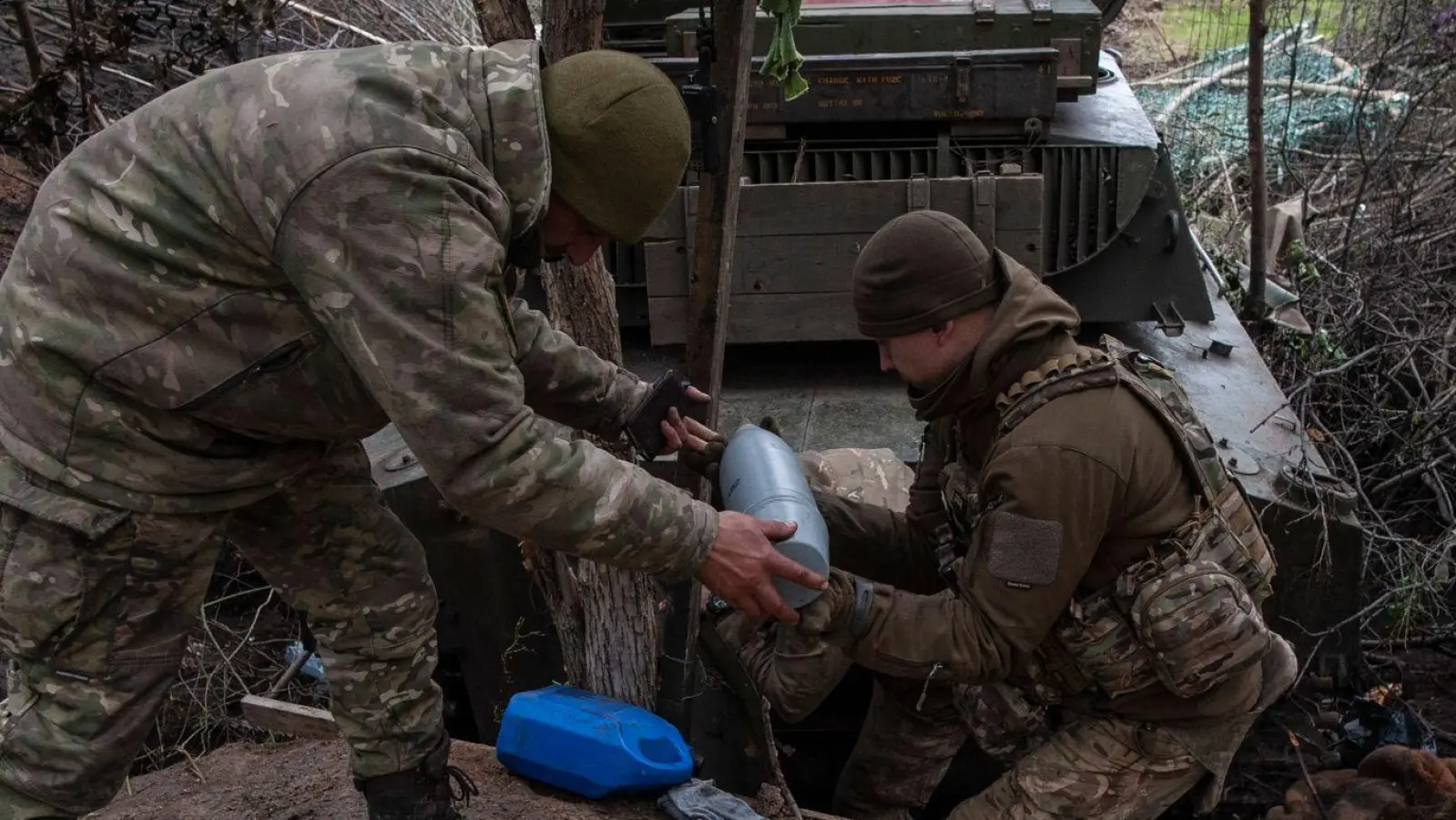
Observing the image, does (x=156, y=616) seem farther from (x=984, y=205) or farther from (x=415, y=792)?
(x=984, y=205)

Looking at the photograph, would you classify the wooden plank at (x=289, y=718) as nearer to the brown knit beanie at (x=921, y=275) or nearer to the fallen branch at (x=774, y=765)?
the fallen branch at (x=774, y=765)

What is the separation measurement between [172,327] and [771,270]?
260 cm

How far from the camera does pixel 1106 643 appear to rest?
307cm

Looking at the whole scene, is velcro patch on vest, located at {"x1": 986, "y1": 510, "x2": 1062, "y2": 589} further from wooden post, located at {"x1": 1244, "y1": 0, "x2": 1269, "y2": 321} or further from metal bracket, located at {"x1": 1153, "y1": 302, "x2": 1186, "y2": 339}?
wooden post, located at {"x1": 1244, "y1": 0, "x2": 1269, "y2": 321}

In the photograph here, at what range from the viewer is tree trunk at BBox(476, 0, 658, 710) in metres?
3.35

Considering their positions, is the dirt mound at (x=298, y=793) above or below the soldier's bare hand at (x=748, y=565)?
below

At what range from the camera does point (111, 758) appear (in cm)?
280

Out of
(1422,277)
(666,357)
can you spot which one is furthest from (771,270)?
(1422,277)

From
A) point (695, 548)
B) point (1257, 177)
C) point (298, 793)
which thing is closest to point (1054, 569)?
point (695, 548)

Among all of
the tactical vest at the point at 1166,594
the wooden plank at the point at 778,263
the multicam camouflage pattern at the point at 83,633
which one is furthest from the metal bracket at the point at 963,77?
the multicam camouflage pattern at the point at 83,633

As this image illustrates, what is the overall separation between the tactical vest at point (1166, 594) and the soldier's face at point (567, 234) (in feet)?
3.12

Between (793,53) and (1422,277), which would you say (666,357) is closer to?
(793,53)

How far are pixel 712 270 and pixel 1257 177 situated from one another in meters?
4.19

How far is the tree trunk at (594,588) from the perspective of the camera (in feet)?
11.0
